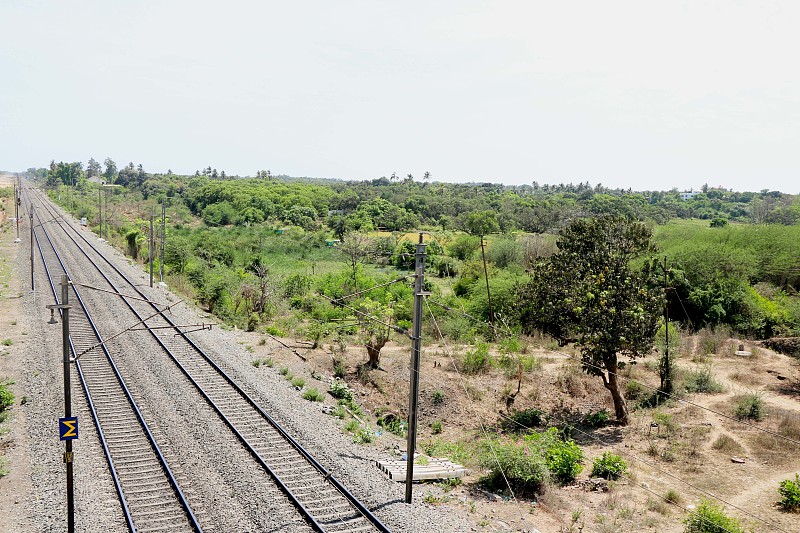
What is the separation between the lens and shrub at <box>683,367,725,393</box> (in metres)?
27.0

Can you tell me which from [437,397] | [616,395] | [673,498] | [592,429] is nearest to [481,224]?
[437,397]

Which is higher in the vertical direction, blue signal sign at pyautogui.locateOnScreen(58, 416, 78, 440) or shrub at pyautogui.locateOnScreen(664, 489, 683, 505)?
blue signal sign at pyautogui.locateOnScreen(58, 416, 78, 440)

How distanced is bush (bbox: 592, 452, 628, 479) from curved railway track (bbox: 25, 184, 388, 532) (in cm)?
808

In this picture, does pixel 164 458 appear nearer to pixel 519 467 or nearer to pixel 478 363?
pixel 519 467

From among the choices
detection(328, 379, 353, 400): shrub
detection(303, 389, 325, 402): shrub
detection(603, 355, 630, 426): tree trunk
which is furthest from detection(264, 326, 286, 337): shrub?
detection(603, 355, 630, 426): tree trunk

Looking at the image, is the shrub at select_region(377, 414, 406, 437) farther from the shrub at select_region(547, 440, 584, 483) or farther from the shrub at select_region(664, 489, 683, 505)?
the shrub at select_region(664, 489, 683, 505)

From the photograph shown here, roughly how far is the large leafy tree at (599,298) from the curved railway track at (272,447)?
35.9ft

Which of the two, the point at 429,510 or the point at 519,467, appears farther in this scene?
the point at 519,467

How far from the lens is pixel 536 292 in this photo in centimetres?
2519

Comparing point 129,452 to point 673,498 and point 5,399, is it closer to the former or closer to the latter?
point 5,399

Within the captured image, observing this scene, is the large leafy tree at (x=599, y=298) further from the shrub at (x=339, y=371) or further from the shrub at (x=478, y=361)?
the shrub at (x=339, y=371)

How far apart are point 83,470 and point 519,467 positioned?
11.5m

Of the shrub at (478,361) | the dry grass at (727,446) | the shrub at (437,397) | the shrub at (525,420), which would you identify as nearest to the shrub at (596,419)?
the shrub at (525,420)

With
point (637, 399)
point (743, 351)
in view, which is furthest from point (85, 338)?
point (743, 351)
